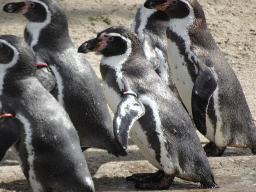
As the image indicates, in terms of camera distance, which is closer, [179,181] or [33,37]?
[179,181]

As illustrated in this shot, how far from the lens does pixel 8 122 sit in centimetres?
299

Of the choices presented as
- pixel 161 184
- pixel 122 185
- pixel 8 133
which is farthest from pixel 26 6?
pixel 161 184

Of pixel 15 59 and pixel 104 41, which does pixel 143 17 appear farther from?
pixel 15 59

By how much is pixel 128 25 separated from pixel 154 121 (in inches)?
178

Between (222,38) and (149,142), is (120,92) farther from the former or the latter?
(222,38)

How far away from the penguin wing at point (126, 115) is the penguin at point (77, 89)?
813 millimetres

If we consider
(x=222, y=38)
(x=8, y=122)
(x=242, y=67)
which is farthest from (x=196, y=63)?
(x=222, y=38)

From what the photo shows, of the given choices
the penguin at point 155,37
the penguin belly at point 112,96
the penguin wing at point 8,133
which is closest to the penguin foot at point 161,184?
the penguin belly at point 112,96

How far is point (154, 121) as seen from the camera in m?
3.31

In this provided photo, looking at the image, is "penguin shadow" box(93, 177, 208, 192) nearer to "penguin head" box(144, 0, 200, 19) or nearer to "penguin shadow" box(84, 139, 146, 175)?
"penguin shadow" box(84, 139, 146, 175)

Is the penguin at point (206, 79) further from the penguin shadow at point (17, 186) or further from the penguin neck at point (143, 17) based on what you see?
the penguin shadow at point (17, 186)

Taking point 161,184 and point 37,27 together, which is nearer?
point 161,184

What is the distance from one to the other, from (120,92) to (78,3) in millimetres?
4797

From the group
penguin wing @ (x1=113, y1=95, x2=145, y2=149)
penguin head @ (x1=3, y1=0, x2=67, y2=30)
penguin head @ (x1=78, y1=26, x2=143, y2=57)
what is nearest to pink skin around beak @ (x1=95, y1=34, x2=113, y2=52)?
penguin head @ (x1=78, y1=26, x2=143, y2=57)
